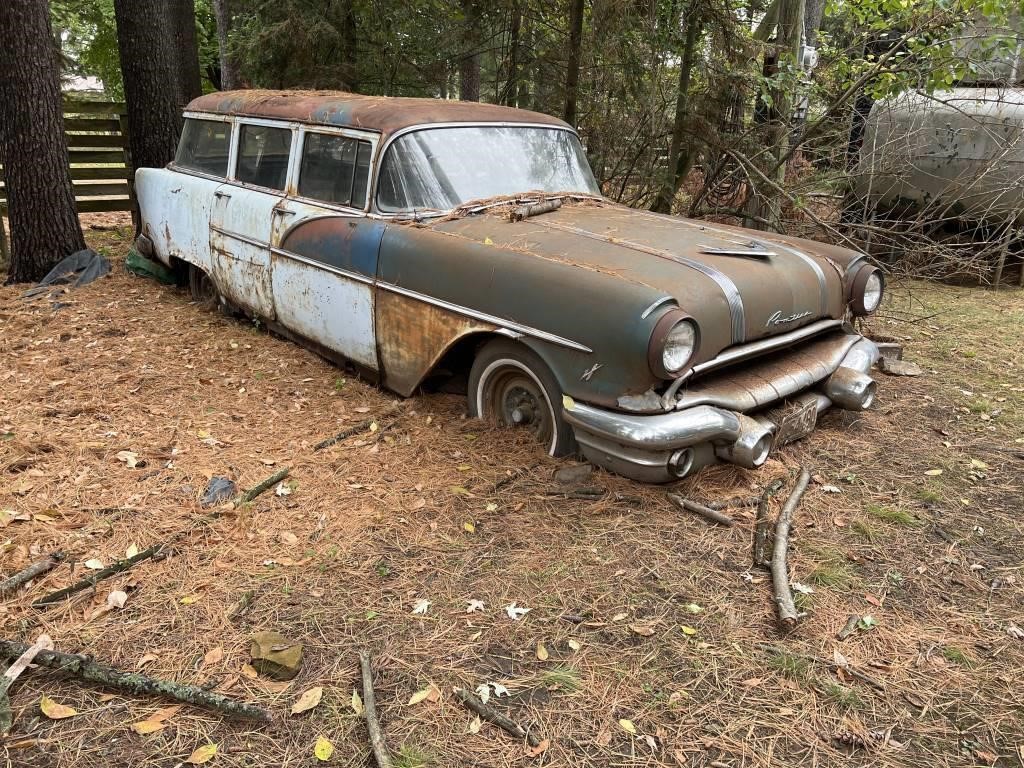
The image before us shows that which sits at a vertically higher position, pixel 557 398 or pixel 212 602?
pixel 557 398

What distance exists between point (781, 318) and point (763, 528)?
44.7 inches

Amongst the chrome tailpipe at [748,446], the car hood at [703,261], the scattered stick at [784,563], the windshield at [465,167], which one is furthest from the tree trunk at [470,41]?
the scattered stick at [784,563]

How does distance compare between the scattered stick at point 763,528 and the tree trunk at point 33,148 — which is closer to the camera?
the scattered stick at point 763,528

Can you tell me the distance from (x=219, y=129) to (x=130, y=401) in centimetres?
254

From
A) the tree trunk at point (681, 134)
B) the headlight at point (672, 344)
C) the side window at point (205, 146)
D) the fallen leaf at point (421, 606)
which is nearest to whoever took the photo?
the fallen leaf at point (421, 606)

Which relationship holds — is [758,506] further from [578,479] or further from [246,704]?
[246,704]

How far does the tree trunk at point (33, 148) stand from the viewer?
6699 mm

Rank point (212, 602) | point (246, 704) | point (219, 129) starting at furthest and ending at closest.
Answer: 1. point (219, 129)
2. point (212, 602)
3. point (246, 704)

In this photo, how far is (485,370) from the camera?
13.3ft

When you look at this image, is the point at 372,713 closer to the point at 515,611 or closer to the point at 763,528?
the point at 515,611

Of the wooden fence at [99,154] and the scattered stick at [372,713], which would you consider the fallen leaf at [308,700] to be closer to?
the scattered stick at [372,713]

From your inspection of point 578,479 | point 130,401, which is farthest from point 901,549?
point 130,401

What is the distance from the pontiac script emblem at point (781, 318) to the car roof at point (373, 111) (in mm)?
2220

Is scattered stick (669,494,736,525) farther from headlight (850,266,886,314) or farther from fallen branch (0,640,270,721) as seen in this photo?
fallen branch (0,640,270,721)
